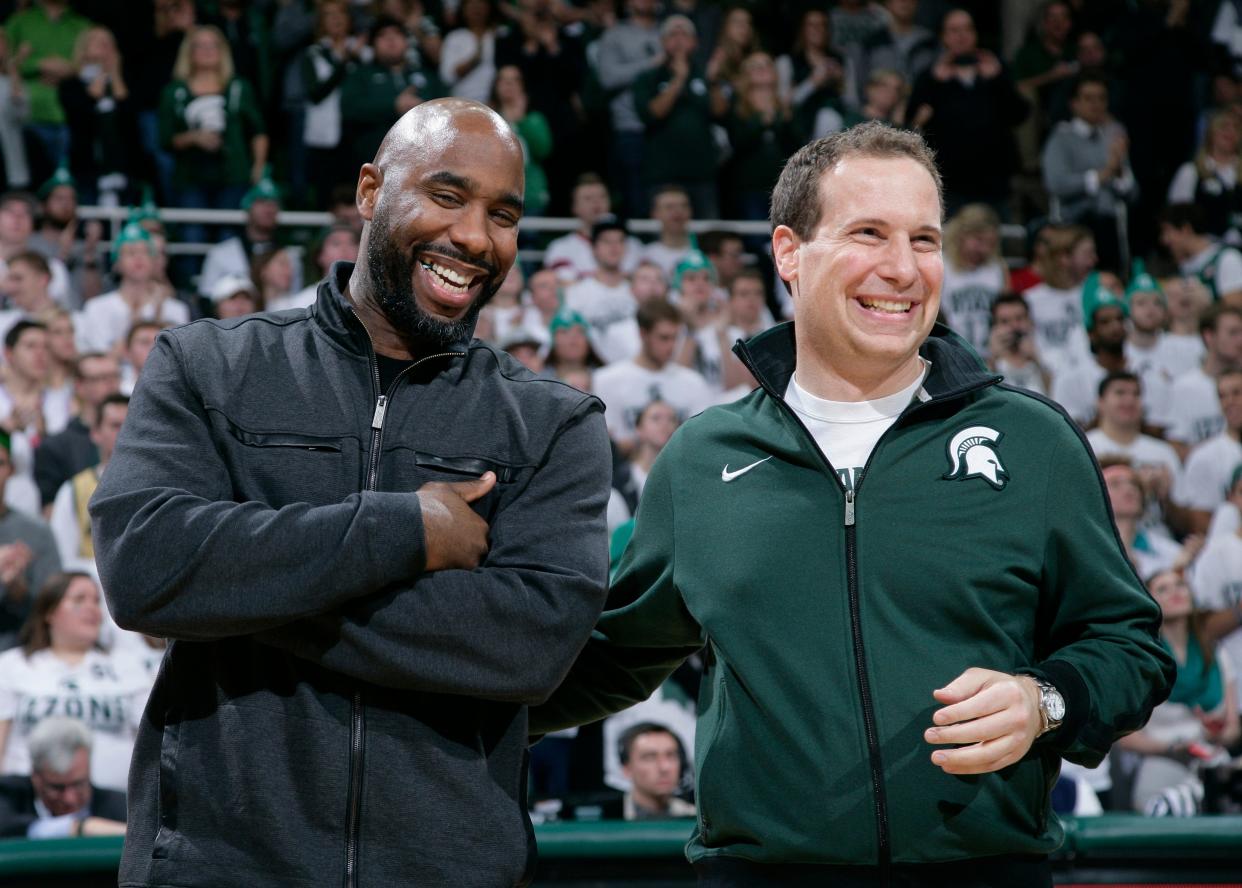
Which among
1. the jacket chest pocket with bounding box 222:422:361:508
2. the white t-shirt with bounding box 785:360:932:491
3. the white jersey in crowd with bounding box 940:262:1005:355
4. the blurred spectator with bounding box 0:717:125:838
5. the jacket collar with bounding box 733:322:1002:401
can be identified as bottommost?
the blurred spectator with bounding box 0:717:125:838

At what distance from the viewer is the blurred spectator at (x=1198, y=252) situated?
1125 cm

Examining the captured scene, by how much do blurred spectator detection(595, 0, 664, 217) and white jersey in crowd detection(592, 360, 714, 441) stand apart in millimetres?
3216

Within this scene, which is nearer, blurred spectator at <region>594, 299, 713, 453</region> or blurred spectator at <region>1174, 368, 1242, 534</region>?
blurred spectator at <region>594, 299, 713, 453</region>

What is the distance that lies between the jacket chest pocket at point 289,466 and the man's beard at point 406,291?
26 cm

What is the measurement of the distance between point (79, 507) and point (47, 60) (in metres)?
4.50

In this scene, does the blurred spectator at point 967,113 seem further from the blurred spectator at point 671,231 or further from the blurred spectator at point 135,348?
the blurred spectator at point 135,348

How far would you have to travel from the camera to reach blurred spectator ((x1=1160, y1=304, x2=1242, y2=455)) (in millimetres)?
9703

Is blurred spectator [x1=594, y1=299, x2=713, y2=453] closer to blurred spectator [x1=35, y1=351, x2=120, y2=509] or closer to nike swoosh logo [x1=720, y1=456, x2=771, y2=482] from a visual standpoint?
blurred spectator [x1=35, y1=351, x2=120, y2=509]

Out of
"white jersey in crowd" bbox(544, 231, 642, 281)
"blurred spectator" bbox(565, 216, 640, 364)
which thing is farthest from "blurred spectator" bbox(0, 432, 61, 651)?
"white jersey in crowd" bbox(544, 231, 642, 281)

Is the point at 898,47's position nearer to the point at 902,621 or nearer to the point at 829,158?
the point at 829,158

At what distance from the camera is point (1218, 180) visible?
12328mm

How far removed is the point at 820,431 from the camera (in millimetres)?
2814

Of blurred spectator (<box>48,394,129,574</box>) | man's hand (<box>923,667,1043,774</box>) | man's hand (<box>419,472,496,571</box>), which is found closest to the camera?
man's hand (<box>923,667,1043,774</box>)

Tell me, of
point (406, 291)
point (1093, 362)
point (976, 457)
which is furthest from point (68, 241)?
point (976, 457)
